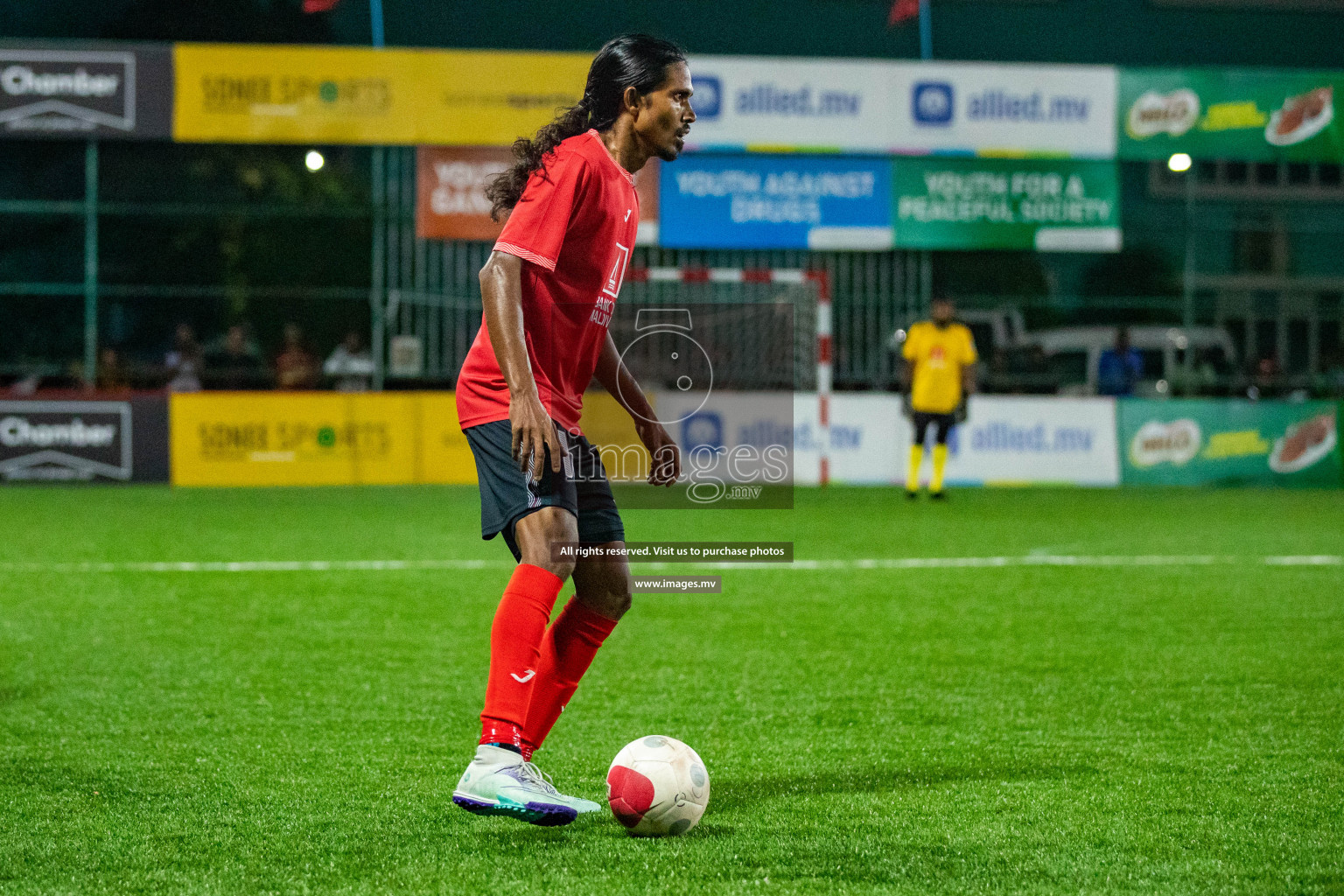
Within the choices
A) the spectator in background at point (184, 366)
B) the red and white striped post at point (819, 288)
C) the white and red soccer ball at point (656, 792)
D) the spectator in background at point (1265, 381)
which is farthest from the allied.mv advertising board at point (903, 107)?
the white and red soccer ball at point (656, 792)

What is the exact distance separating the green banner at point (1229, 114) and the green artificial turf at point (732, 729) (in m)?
8.94

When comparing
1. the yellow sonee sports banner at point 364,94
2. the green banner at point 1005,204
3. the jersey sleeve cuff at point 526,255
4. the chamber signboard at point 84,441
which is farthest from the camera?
the green banner at point 1005,204

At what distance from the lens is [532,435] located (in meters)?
3.55

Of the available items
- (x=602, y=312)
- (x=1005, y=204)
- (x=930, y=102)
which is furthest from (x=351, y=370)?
(x=602, y=312)

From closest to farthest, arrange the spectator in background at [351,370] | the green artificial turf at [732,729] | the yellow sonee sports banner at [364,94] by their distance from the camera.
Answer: the green artificial turf at [732,729], the yellow sonee sports banner at [364,94], the spectator in background at [351,370]

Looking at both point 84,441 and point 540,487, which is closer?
point 540,487

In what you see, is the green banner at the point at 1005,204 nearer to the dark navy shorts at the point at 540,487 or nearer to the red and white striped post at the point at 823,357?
the red and white striped post at the point at 823,357

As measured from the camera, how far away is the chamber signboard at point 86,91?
Answer: 16.3 metres

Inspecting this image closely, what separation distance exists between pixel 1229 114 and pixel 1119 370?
3.32m

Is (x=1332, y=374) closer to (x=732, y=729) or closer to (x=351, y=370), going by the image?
(x=351, y=370)

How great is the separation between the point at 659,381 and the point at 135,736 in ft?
38.7

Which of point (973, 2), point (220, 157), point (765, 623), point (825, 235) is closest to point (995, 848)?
point (765, 623)

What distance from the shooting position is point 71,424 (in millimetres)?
16094

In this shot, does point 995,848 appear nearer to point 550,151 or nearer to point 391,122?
point 550,151
